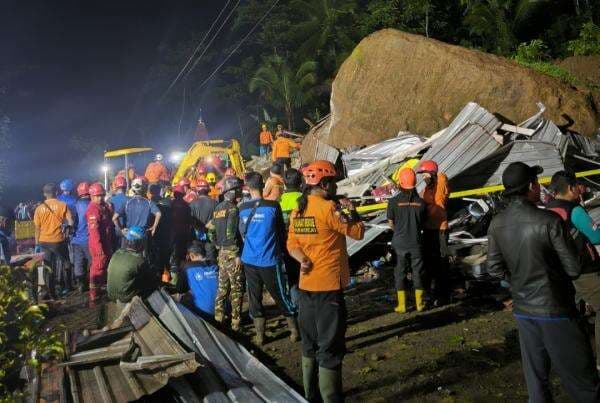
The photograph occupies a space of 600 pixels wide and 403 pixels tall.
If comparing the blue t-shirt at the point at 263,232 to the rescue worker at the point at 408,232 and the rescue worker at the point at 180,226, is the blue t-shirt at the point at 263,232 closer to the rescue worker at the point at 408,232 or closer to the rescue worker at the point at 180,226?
the rescue worker at the point at 408,232

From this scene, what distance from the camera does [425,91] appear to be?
11984mm

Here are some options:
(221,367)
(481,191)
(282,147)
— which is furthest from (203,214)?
(282,147)

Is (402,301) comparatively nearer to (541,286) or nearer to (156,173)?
(541,286)

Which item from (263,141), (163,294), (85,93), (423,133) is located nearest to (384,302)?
(163,294)

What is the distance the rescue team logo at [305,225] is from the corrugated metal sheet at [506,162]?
5854 mm

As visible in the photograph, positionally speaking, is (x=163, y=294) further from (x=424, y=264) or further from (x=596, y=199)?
(x=596, y=199)

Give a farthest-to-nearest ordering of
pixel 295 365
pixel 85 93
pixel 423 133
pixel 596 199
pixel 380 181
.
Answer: pixel 85 93
pixel 423 133
pixel 380 181
pixel 596 199
pixel 295 365

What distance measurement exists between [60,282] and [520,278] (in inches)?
337

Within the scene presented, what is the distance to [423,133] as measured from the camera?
11.9m

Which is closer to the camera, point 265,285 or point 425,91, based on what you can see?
point 265,285

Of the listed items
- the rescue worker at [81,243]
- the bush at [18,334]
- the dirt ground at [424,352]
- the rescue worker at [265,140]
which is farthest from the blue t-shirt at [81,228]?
the rescue worker at [265,140]

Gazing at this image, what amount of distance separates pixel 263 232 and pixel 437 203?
2797 millimetres

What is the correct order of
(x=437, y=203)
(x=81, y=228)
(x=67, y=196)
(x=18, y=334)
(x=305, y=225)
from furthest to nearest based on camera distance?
1. (x=67, y=196)
2. (x=81, y=228)
3. (x=437, y=203)
4. (x=305, y=225)
5. (x=18, y=334)

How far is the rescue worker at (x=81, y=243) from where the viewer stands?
9.16m
